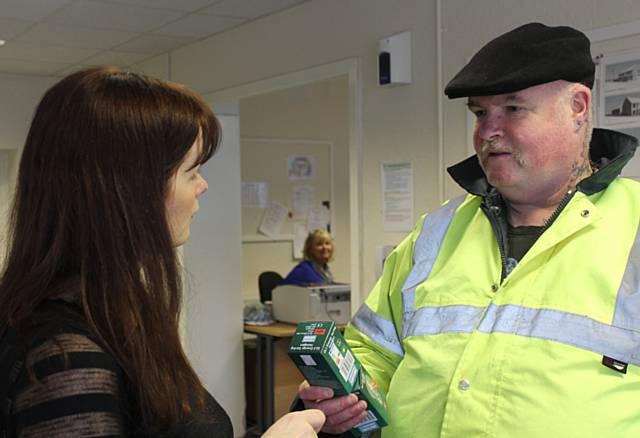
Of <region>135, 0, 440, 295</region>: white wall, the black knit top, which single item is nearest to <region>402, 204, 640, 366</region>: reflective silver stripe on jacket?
the black knit top

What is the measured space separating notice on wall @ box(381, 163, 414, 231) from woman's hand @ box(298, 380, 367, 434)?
1.69m

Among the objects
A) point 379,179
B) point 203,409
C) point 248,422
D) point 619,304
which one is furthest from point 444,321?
point 248,422

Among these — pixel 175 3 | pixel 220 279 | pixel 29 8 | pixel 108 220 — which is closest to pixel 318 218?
pixel 220 279

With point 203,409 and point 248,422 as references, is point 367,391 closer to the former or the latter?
point 203,409

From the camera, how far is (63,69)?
5605 mm

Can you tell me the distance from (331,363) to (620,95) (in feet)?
4.92

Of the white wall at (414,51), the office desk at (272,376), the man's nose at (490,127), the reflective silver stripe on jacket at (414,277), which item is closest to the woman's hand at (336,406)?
the reflective silver stripe on jacket at (414,277)

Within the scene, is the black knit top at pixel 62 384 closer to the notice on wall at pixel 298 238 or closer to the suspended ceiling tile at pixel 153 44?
the suspended ceiling tile at pixel 153 44

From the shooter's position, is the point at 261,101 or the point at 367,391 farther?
the point at 261,101

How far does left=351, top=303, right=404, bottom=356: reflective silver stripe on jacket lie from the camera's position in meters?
1.69

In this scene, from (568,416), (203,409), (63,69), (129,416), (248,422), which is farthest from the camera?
(63,69)

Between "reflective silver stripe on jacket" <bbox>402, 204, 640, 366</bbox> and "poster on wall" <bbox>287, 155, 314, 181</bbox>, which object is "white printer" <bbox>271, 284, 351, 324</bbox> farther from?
"reflective silver stripe on jacket" <bbox>402, 204, 640, 366</bbox>

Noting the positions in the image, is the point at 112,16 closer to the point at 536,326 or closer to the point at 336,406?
the point at 336,406

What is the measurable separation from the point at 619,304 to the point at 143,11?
3.12m
